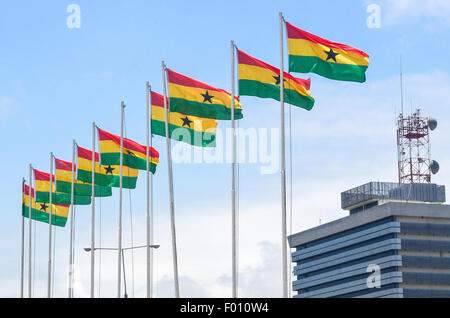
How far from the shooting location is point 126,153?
60.0 meters

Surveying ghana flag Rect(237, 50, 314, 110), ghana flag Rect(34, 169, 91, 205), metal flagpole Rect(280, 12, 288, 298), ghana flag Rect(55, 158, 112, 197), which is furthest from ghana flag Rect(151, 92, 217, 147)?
ghana flag Rect(34, 169, 91, 205)

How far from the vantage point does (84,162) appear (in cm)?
6506

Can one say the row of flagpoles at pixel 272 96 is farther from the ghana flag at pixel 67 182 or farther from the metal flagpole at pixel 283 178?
the ghana flag at pixel 67 182

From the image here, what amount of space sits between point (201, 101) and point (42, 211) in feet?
91.6

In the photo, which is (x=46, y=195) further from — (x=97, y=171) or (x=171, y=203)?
(x=171, y=203)

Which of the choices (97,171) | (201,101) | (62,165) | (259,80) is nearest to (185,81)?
(201,101)

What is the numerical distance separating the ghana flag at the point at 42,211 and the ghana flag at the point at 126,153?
43.2ft

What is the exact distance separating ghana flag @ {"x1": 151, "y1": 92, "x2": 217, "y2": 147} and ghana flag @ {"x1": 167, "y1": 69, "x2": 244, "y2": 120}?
1058 mm

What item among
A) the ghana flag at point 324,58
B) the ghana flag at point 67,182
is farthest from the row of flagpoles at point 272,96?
the ghana flag at point 67,182

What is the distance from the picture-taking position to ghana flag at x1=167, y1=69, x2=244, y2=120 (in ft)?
161

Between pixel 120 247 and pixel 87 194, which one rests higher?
pixel 87 194
